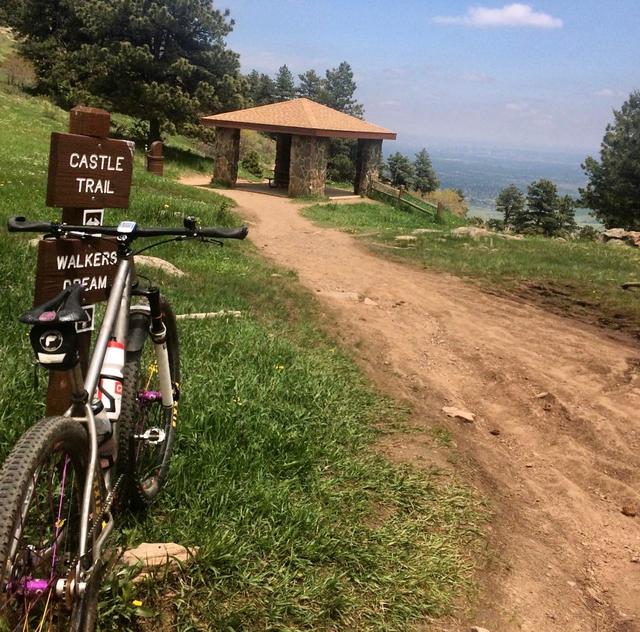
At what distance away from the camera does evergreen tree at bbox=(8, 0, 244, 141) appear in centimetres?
3033

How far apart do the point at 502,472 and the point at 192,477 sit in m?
2.76

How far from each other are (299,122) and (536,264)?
15298 mm

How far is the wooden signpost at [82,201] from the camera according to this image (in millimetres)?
2914

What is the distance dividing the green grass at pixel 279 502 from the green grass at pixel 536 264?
606 centimetres

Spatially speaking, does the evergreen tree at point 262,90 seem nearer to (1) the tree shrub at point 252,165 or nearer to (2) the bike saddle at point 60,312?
(1) the tree shrub at point 252,165

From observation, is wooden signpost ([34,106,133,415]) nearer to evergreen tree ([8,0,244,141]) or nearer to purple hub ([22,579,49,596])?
purple hub ([22,579,49,596])

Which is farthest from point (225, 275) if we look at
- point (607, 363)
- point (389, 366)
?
point (607, 363)

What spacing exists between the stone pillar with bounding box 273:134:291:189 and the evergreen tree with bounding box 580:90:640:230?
2544 centimetres

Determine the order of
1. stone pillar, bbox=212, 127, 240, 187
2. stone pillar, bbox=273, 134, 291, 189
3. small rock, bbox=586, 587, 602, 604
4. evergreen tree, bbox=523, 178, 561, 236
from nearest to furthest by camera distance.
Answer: small rock, bbox=586, 587, 602, 604 < stone pillar, bbox=212, 127, 240, 187 < stone pillar, bbox=273, 134, 291, 189 < evergreen tree, bbox=523, 178, 561, 236

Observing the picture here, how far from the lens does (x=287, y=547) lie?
3389 millimetres

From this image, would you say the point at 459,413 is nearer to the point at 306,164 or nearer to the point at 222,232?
the point at 222,232

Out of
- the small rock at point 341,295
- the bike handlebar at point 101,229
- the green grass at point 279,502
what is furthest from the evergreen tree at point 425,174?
the bike handlebar at point 101,229

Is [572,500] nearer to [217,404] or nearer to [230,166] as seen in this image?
[217,404]

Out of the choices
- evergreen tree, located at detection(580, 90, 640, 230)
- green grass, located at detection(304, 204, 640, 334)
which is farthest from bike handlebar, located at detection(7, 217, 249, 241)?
evergreen tree, located at detection(580, 90, 640, 230)
